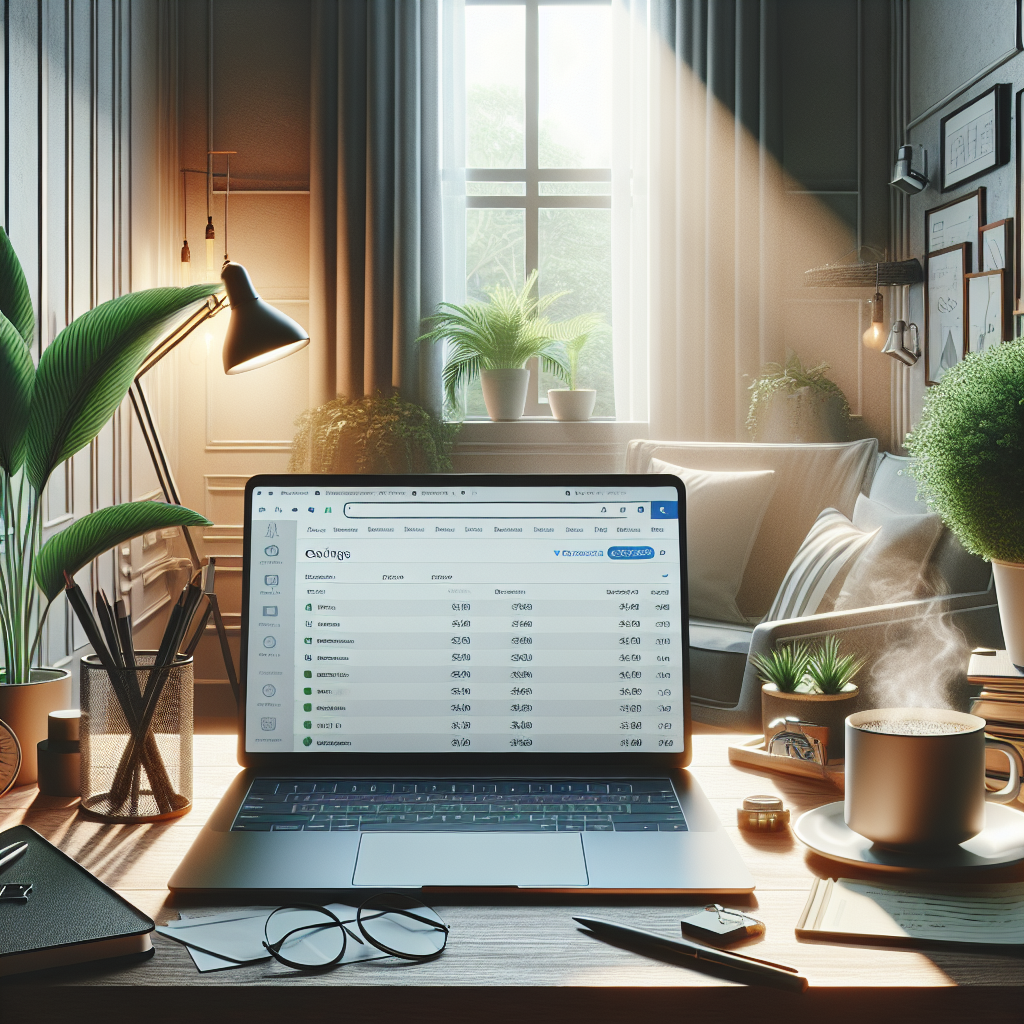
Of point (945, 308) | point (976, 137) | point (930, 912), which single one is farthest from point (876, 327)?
point (930, 912)

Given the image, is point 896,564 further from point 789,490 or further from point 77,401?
point 77,401

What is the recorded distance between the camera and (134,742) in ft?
2.51

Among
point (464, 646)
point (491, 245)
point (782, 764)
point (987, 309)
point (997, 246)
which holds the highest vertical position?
point (491, 245)

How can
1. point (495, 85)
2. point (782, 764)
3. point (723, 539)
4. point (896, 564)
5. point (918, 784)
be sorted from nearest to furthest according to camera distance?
point (918, 784), point (782, 764), point (896, 564), point (723, 539), point (495, 85)

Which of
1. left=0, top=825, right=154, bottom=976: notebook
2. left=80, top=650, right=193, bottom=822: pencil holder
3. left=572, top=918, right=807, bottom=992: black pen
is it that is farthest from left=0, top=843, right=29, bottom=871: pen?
left=572, top=918, right=807, bottom=992: black pen

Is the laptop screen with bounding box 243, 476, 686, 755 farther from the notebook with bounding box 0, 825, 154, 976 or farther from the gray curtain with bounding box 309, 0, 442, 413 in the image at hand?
the gray curtain with bounding box 309, 0, 442, 413

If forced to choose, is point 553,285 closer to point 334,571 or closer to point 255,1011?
point 334,571

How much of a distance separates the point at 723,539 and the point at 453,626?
206cm

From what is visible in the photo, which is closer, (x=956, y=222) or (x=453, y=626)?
(x=453, y=626)

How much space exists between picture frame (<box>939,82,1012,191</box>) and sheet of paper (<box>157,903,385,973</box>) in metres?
2.97

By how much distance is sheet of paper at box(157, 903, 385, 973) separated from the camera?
534 millimetres

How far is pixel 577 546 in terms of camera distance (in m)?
0.85

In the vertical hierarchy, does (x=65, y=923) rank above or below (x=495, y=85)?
below

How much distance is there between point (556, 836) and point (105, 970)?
31cm
